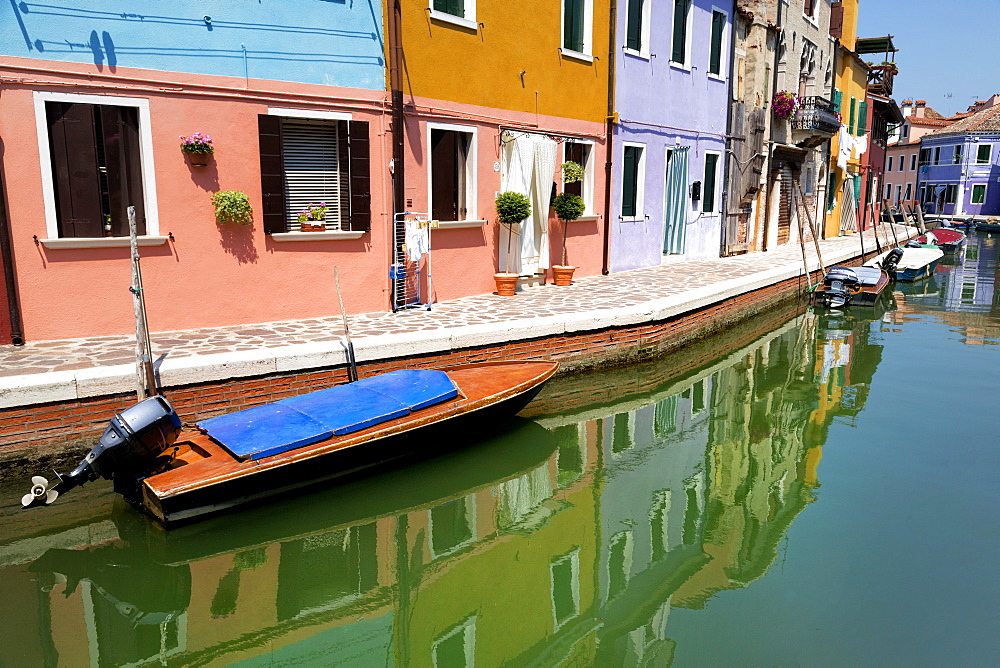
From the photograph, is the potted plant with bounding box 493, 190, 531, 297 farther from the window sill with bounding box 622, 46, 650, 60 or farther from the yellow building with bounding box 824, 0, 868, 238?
the yellow building with bounding box 824, 0, 868, 238

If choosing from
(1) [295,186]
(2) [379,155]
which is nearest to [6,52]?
(1) [295,186]

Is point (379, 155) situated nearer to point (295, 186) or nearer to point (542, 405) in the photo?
point (295, 186)

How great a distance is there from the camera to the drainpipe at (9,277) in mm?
7359

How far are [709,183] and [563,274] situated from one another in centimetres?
686

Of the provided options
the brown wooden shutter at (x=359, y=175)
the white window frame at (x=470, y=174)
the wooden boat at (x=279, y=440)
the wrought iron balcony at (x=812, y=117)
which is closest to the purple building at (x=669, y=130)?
the white window frame at (x=470, y=174)

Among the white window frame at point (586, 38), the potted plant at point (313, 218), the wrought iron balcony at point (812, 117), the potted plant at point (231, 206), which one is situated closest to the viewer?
the potted plant at point (231, 206)

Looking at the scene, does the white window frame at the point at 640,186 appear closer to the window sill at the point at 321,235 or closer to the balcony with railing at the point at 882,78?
the window sill at the point at 321,235

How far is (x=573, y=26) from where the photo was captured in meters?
12.8

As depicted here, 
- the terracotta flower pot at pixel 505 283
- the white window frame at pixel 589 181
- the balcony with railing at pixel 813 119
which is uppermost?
the balcony with railing at pixel 813 119

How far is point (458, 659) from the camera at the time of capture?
4.45 m

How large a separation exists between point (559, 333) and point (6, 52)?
6.72 metres

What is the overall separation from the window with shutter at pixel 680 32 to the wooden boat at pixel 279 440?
10932 millimetres

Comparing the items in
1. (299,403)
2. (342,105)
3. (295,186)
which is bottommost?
(299,403)

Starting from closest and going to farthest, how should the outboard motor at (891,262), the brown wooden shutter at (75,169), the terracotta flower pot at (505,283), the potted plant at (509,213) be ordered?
1. the brown wooden shutter at (75,169)
2. the potted plant at (509,213)
3. the terracotta flower pot at (505,283)
4. the outboard motor at (891,262)
